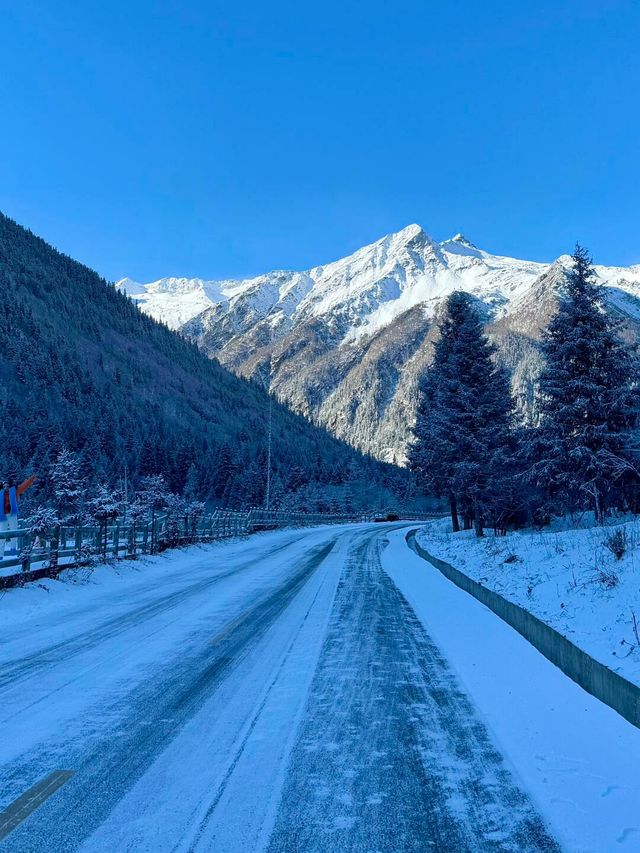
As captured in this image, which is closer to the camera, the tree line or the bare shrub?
the bare shrub

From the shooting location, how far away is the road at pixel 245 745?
3064 mm

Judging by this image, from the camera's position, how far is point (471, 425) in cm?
2294

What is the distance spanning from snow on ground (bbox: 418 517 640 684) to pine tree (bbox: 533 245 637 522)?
22.5ft

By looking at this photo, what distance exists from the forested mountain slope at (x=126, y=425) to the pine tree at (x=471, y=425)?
61883 millimetres

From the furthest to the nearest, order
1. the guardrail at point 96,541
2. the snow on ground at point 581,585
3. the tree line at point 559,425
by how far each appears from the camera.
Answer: the tree line at point 559,425 → the guardrail at point 96,541 → the snow on ground at point 581,585

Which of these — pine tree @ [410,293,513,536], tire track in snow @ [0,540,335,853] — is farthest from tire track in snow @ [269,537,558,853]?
pine tree @ [410,293,513,536]

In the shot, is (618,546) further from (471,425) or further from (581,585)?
(471,425)

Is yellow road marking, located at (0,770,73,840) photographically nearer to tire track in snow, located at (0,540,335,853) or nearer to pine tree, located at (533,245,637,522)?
tire track in snow, located at (0,540,335,853)

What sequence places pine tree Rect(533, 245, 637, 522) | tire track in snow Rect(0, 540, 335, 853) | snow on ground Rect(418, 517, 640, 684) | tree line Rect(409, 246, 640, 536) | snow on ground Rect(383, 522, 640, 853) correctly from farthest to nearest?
tree line Rect(409, 246, 640, 536) → pine tree Rect(533, 245, 637, 522) → snow on ground Rect(418, 517, 640, 684) → snow on ground Rect(383, 522, 640, 853) → tire track in snow Rect(0, 540, 335, 853)

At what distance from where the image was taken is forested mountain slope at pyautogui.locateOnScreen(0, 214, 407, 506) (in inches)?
4080

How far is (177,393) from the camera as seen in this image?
612 ft

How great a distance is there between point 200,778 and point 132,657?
339 centimetres

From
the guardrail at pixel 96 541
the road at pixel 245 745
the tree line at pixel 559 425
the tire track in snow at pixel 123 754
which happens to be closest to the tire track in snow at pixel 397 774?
the road at pixel 245 745

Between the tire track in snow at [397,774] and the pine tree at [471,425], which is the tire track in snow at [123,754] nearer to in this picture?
the tire track in snow at [397,774]
